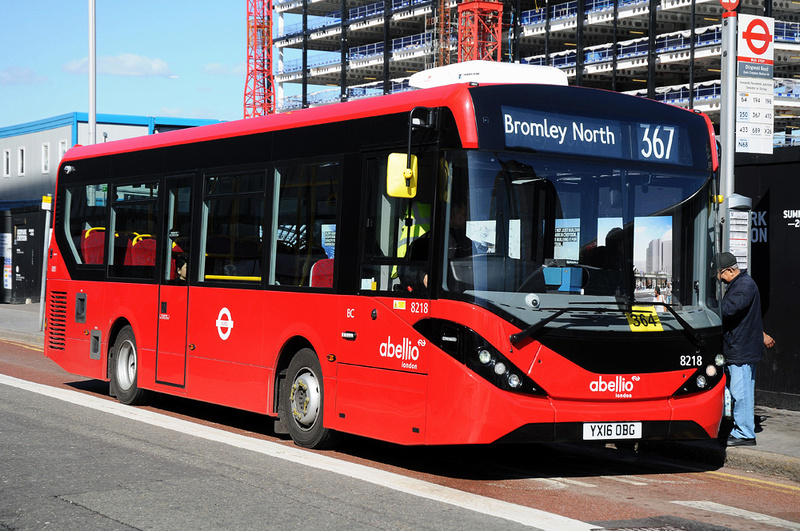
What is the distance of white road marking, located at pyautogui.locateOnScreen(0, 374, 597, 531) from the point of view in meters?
7.09

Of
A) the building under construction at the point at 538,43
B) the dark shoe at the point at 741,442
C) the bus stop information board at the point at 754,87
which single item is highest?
the building under construction at the point at 538,43

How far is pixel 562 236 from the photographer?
850 centimetres

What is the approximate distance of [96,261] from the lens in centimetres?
1441

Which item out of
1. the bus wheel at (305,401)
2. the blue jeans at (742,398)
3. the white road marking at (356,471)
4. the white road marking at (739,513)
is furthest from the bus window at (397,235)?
the blue jeans at (742,398)

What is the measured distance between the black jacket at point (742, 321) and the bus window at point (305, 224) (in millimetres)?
3965

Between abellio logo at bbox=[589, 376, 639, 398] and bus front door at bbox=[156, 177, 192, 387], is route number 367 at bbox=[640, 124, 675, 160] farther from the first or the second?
bus front door at bbox=[156, 177, 192, 387]

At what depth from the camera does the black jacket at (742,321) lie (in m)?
10.5

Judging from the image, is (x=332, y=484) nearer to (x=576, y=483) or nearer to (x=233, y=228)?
(x=576, y=483)

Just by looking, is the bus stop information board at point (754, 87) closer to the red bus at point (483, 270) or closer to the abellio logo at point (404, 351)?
the red bus at point (483, 270)

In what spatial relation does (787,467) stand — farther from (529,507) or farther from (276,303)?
(276,303)

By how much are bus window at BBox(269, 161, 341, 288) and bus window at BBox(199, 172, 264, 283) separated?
1.19 ft

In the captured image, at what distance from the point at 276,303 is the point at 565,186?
11.2 ft

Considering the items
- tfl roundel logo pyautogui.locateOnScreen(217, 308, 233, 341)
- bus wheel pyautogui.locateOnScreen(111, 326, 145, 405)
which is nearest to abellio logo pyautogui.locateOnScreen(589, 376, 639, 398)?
tfl roundel logo pyautogui.locateOnScreen(217, 308, 233, 341)

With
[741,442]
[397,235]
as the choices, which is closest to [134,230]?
[397,235]
